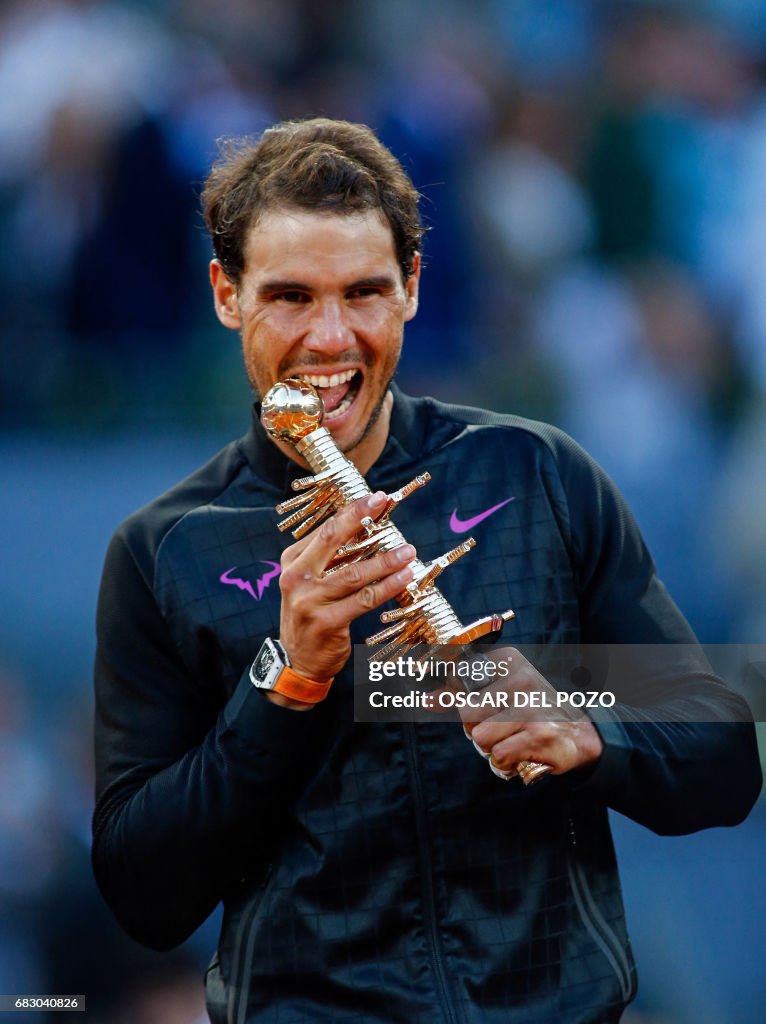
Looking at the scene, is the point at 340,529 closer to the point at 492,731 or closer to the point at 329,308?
the point at 492,731

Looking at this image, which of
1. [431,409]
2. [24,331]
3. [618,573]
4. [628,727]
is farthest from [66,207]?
[628,727]

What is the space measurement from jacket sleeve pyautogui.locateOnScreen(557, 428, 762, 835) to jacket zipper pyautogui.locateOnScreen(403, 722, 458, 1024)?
0.76 ft

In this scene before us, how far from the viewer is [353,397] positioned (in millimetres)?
1606

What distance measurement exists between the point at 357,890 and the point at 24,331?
157cm

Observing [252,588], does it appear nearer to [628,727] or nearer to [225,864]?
[225,864]

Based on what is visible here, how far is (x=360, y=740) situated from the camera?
1.59 meters

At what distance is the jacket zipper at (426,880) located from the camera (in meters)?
1.52

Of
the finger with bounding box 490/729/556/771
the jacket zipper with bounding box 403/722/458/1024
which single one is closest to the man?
the jacket zipper with bounding box 403/722/458/1024

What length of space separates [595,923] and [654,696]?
291 millimetres

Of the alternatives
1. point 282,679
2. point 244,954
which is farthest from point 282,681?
point 244,954

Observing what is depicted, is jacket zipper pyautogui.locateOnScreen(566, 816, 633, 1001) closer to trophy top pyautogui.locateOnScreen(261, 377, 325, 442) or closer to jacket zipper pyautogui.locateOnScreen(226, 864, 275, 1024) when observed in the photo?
jacket zipper pyautogui.locateOnScreen(226, 864, 275, 1024)

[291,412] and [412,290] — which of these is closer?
[291,412]

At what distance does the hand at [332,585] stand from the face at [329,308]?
31 centimetres
